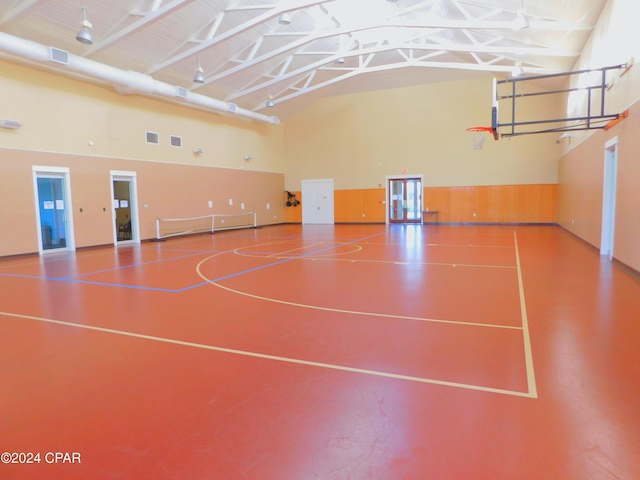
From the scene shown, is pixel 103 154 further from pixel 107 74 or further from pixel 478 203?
pixel 478 203

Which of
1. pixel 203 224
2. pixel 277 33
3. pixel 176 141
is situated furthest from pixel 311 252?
pixel 176 141

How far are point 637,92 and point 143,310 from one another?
8.62 metres

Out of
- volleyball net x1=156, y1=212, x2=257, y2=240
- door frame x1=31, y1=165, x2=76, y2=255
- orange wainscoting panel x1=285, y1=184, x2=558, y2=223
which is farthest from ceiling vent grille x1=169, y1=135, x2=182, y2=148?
orange wainscoting panel x1=285, y1=184, x2=558, y2=223

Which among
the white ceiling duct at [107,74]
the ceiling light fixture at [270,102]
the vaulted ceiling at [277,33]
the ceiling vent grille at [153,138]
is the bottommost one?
the ceiling vent grille at [153,138]

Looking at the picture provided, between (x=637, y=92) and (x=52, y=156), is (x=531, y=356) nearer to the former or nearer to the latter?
(x=637, y=92)

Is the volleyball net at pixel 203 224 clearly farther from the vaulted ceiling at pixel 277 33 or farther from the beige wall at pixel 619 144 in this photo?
the beige wall at pixel 619 144

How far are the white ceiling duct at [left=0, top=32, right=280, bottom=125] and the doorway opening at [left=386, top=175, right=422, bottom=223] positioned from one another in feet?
30.6

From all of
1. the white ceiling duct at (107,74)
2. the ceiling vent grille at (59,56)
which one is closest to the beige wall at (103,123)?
the white ceiling duct at (107,74)

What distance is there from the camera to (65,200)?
12055 millimetres

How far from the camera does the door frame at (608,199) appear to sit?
28.8 feet

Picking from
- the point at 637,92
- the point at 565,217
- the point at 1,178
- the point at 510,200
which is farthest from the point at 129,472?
the point at 510,200

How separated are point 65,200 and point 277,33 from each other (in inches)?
337

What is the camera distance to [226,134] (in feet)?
60.5

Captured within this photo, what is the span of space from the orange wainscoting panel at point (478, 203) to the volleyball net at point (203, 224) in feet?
19.0
